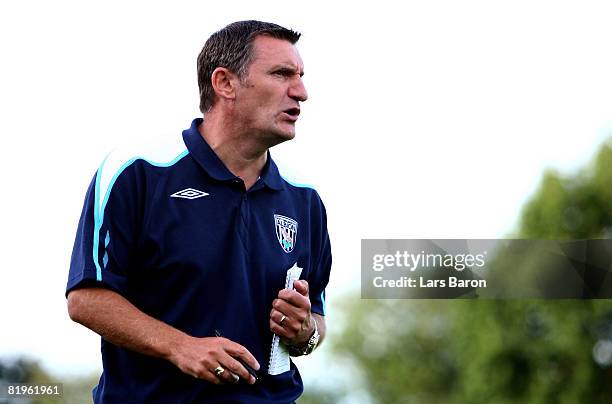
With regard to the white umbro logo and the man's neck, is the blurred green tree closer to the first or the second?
the man's neck

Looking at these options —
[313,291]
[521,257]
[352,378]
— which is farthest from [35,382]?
[352,378]

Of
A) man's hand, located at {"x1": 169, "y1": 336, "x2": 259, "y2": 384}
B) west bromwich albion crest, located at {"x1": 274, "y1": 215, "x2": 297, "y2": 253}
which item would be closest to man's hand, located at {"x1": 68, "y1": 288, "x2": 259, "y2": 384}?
man's hand, located at {"x1": 169, "y1": 336, "x2": 259, "y2": 384}

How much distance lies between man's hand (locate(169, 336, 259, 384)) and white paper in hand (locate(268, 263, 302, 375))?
1.21ft

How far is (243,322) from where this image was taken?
15.5ft

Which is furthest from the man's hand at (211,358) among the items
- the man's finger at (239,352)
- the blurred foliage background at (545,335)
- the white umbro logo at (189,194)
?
the blurred foliage background at (545,335)

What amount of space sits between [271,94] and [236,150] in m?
0.31

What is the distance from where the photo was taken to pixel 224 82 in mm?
5148

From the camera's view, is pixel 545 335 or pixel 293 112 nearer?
pixel 293 112

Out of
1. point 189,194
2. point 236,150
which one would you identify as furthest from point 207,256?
point 236,150

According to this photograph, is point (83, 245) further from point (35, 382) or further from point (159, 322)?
point (35, 382)

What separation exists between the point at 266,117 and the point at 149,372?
1.28m

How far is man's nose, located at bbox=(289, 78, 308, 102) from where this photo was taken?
5023mm

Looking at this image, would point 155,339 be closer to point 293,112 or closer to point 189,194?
point 189,194

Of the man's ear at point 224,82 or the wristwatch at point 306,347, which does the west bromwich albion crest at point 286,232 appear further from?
the man's ear at point 224,82
